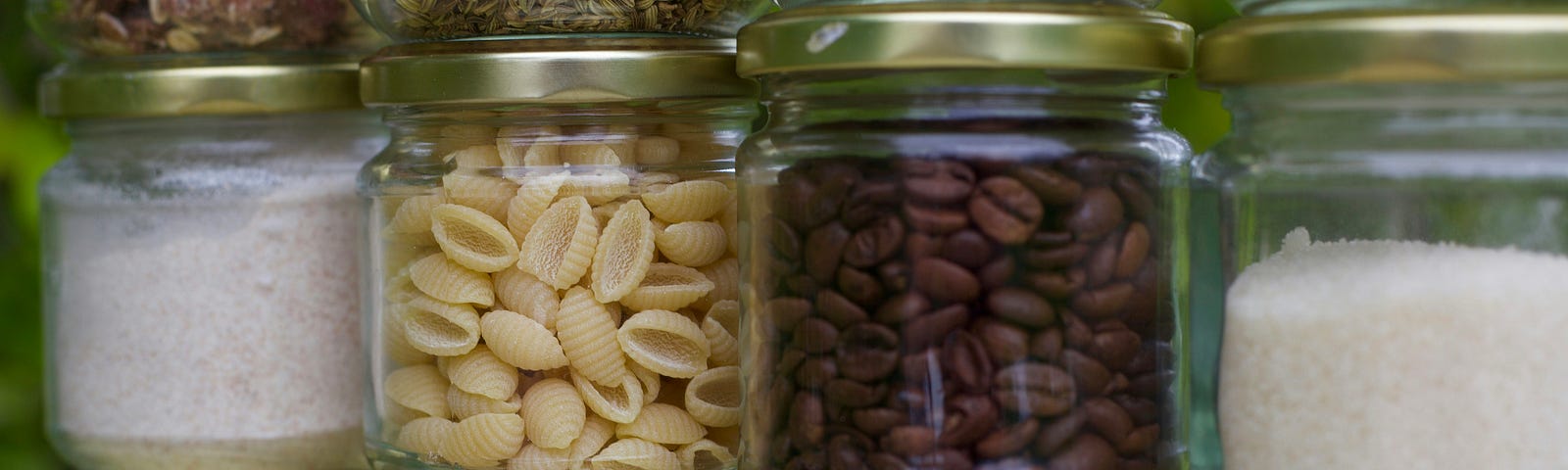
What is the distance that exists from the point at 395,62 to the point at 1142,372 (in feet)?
1.37

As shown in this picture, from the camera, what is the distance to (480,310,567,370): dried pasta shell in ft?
2.52

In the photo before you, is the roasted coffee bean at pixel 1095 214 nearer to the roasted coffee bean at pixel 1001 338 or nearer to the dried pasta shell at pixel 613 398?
the roasted coffee bean at pixel 1001 338

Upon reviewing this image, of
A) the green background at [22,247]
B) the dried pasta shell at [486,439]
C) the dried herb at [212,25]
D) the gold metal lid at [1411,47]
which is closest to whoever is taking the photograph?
the gold metal lid at [1411,47]

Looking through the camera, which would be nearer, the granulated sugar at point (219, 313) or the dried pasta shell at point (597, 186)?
the dried pasta shell at point (597, 186)

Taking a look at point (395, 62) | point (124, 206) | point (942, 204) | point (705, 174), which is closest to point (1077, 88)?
point (942, 204)

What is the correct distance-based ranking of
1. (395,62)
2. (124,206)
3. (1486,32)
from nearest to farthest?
(1486,32) → (395,62) → (124,206)

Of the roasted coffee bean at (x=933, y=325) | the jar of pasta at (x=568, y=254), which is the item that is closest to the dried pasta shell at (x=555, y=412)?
the jar of pasta at (x=568, y=254)

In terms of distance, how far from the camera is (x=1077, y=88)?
0.68m

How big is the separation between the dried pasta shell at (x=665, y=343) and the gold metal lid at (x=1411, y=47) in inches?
12.4

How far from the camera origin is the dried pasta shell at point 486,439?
782mm

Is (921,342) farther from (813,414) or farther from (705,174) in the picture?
(705,174)

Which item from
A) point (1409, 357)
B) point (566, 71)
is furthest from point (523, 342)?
point (1409, 357)

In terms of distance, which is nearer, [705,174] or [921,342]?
[921,342]

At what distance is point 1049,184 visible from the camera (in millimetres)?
646
